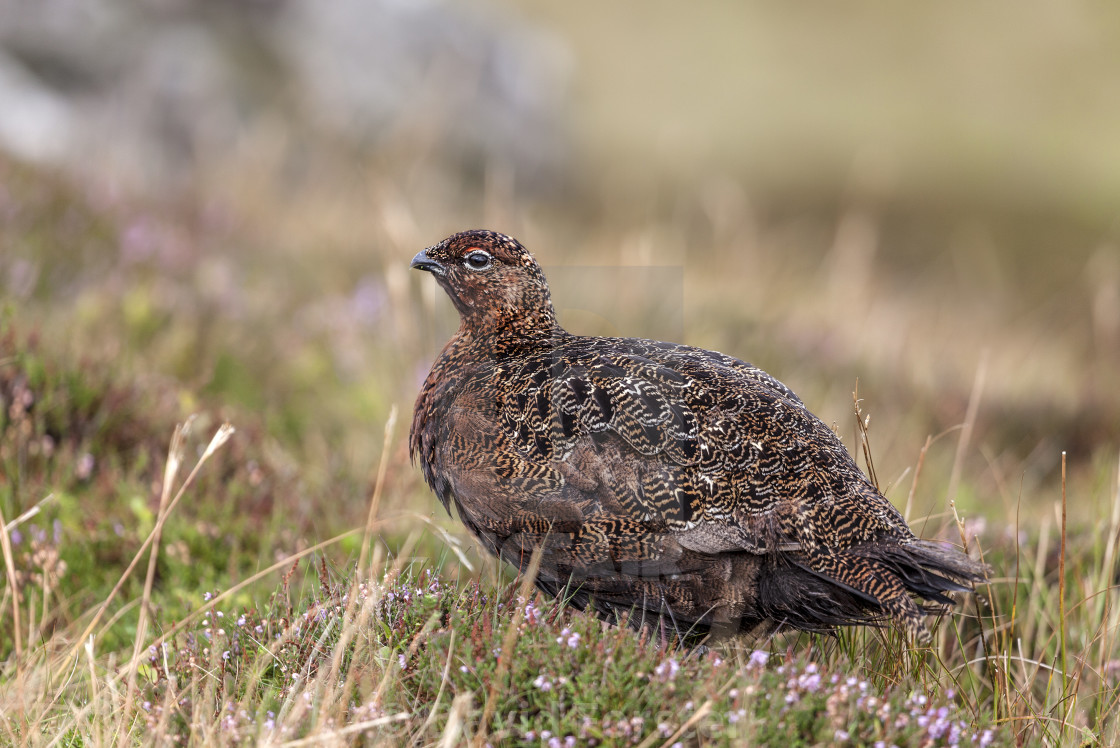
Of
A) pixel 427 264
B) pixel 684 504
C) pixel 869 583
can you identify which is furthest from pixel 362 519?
pixel 869 583

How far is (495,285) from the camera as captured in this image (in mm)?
3344

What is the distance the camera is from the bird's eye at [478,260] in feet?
11.1

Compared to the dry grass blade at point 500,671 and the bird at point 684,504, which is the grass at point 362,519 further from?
the bird at point 684,504

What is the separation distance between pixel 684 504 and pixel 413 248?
3.01m

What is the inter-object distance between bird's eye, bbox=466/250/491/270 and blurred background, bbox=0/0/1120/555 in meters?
1.12

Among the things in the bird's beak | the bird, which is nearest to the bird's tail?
the bird

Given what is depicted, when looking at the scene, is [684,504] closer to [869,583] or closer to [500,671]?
[869,583]

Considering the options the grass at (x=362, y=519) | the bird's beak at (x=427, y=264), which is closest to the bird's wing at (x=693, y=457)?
the grass at (x=362, y=519)

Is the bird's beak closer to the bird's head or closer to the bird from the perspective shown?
the bird's head

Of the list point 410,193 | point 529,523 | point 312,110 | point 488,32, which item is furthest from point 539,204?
point 529,523

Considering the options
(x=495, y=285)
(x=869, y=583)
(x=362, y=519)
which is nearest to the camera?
(x=869, y=583)

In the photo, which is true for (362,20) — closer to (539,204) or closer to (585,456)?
(539,204)

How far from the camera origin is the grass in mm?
2172

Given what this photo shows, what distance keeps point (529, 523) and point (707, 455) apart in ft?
1.75
